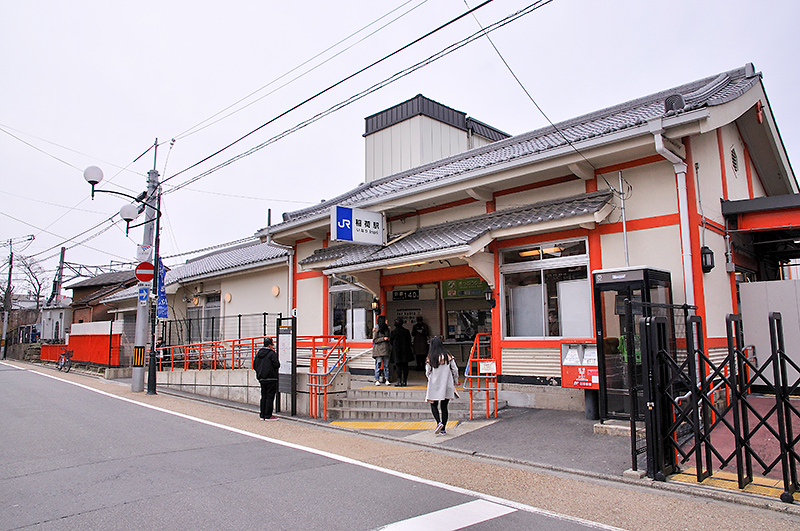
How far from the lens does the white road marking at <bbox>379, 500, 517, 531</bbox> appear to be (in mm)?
5066

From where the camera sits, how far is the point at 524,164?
11.2m

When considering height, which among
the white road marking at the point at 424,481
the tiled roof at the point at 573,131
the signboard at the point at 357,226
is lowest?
the white road marking at the point at 424,481

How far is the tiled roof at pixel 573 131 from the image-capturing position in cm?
1034

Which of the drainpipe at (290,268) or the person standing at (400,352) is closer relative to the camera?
the person standing at (400,352)

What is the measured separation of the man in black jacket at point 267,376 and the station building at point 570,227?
10.6ft

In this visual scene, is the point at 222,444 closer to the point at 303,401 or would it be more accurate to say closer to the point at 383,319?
the point at 303,401

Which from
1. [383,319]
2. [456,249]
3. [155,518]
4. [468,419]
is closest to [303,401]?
[383,319]

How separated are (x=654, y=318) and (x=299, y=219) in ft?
40.8

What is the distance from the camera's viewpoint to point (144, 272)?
1709 centimetres

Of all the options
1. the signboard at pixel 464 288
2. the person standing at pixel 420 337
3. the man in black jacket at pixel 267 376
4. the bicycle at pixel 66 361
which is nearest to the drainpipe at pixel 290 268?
the person standing at pixel 420 337

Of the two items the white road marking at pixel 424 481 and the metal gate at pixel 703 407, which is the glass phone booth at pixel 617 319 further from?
the white road marking at pixel 424 481

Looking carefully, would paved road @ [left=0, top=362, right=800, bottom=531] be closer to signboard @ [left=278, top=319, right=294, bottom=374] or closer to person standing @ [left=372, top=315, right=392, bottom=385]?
signboard @ [left=278, top=319, right=294, bottom=374]

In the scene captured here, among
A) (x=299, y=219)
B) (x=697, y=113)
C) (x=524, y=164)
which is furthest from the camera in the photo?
(x=299, y=219)

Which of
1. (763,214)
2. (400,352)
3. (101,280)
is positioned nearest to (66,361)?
(400,352)
